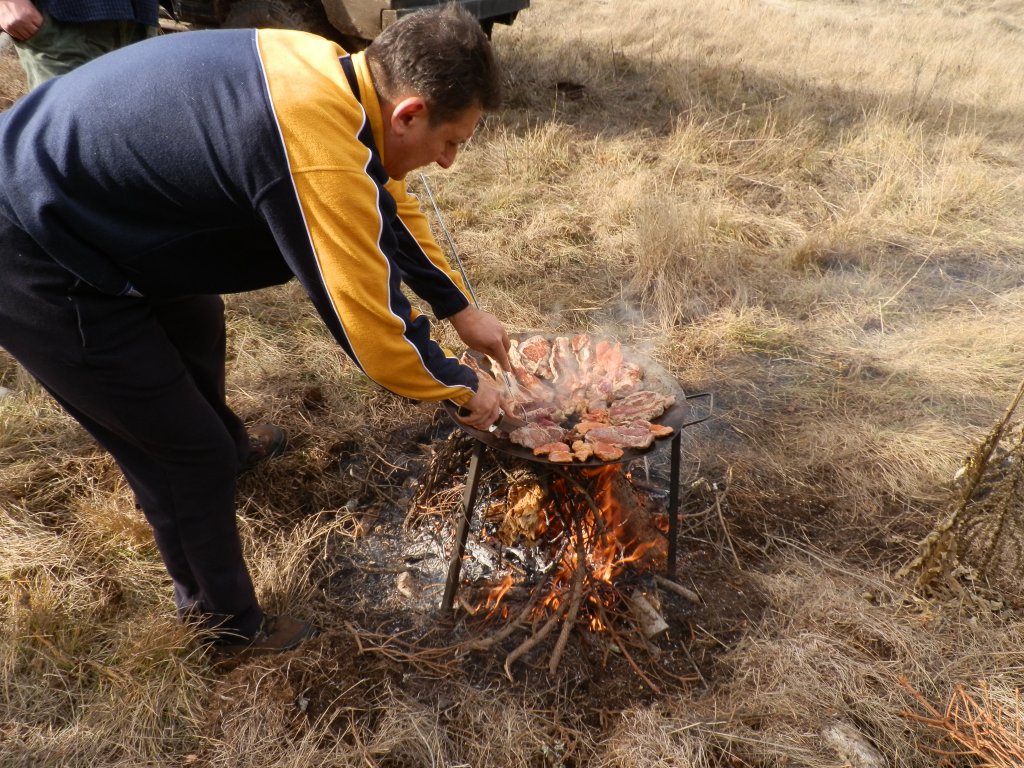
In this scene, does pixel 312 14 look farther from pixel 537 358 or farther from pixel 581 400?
pixel 581 400

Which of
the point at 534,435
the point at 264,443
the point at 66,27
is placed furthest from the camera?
the point at 264,443

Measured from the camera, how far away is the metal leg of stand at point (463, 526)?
2.46 meters

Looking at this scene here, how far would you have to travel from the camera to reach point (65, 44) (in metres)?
3.21

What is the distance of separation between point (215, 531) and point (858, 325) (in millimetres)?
4310

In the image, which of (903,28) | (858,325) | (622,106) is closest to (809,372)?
(858,325)

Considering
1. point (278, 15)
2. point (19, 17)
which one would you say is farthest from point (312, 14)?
point (19, 17)

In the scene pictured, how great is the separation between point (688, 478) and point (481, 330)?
1529 mm

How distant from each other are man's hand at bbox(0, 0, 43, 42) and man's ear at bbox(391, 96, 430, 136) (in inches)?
93.7

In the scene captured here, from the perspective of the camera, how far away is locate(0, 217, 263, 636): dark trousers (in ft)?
5.96

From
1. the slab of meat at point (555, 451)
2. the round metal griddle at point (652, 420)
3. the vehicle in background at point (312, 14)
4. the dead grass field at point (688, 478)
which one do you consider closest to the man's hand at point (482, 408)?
the round metal griddle at point (652, 420)

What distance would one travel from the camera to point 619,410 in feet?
8.38

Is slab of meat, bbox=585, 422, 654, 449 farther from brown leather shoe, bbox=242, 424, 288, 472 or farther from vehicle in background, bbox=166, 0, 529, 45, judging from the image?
vehicle in background, bbox=166, 0, 529, 45

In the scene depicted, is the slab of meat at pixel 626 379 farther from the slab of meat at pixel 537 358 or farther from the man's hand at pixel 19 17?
the man's hand at pixel 19 17

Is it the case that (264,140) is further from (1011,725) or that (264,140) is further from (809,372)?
(809,372)
